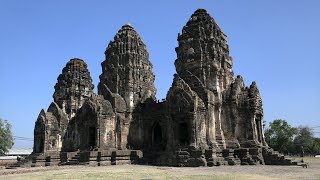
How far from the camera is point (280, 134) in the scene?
202 ft

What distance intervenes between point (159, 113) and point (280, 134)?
39.1 metres

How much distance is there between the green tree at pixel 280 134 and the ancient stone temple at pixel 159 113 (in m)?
35.3

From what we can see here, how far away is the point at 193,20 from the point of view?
31.2m

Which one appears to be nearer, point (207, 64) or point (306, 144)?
point (207, 64)

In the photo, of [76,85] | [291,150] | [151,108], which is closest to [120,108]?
[151,108]

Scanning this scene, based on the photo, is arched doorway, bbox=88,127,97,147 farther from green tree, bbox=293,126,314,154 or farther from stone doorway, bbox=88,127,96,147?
green tree, bbox=293,126,314,154

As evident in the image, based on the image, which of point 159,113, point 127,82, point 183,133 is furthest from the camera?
point 127,82

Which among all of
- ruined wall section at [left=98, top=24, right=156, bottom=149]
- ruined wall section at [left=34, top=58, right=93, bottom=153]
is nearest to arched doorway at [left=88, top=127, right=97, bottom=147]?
ruined wall section at [left=98, top=24, right=156, bottom=149]

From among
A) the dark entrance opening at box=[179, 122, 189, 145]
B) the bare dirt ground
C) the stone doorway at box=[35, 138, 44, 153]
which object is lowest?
the bare dirt ground

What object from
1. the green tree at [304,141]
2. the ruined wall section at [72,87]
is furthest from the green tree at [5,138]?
the green tree at [304,141]

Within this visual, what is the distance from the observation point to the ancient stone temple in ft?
84.1

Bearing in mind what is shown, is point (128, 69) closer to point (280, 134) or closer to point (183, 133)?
point (183, 133)

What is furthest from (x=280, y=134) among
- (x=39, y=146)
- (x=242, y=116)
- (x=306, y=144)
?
(x=39, y=146)

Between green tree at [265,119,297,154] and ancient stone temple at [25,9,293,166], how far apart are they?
35.3 m
